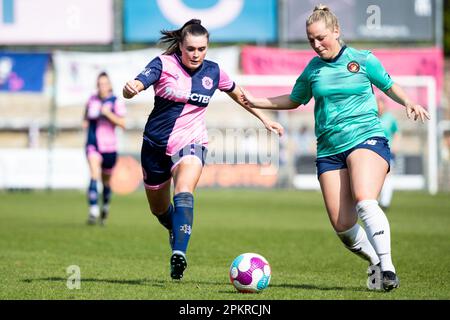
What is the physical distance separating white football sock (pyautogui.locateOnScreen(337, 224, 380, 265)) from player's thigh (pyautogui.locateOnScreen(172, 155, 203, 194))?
137 centimetres

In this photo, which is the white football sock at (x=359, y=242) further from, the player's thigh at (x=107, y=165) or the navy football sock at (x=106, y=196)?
the player's thigh at (x=107, y=165)

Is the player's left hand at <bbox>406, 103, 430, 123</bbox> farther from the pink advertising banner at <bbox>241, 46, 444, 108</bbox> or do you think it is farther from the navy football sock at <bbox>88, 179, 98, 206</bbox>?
the pink advertising banner at <bbox>241, 46, 444, 108</bbox>

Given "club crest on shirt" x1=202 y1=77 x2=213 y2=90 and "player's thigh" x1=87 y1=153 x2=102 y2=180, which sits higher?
"club crest on shirt" x1=202 y1=77 x2=213 y2=90

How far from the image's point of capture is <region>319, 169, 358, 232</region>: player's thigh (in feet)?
26.2

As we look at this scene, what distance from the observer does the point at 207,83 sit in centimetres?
875

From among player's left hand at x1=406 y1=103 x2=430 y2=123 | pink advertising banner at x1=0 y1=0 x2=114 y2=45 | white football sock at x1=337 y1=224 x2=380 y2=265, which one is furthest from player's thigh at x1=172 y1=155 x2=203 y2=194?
pink advertising banner at x1=0 y1=0 x2=114 y2=45

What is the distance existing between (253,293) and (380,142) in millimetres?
1606

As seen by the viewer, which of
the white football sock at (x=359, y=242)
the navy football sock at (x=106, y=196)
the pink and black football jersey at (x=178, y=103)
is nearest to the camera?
the white football sock at (x=359, y=242)

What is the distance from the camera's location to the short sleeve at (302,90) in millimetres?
8273

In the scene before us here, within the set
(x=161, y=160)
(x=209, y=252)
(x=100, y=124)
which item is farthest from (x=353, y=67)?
(x=100, y=124)

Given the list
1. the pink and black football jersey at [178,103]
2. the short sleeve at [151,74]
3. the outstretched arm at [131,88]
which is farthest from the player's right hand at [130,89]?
the pink and black football jersey at [178,103]

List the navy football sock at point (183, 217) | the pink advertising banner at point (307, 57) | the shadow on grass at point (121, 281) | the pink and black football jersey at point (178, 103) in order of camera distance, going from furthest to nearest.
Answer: the pink advertising banner at point (307, 57) < the pink and black football jersey at point (178, 103) < the shadow on grass at point (121, 281) < the navy football sock at point (183, 217)
